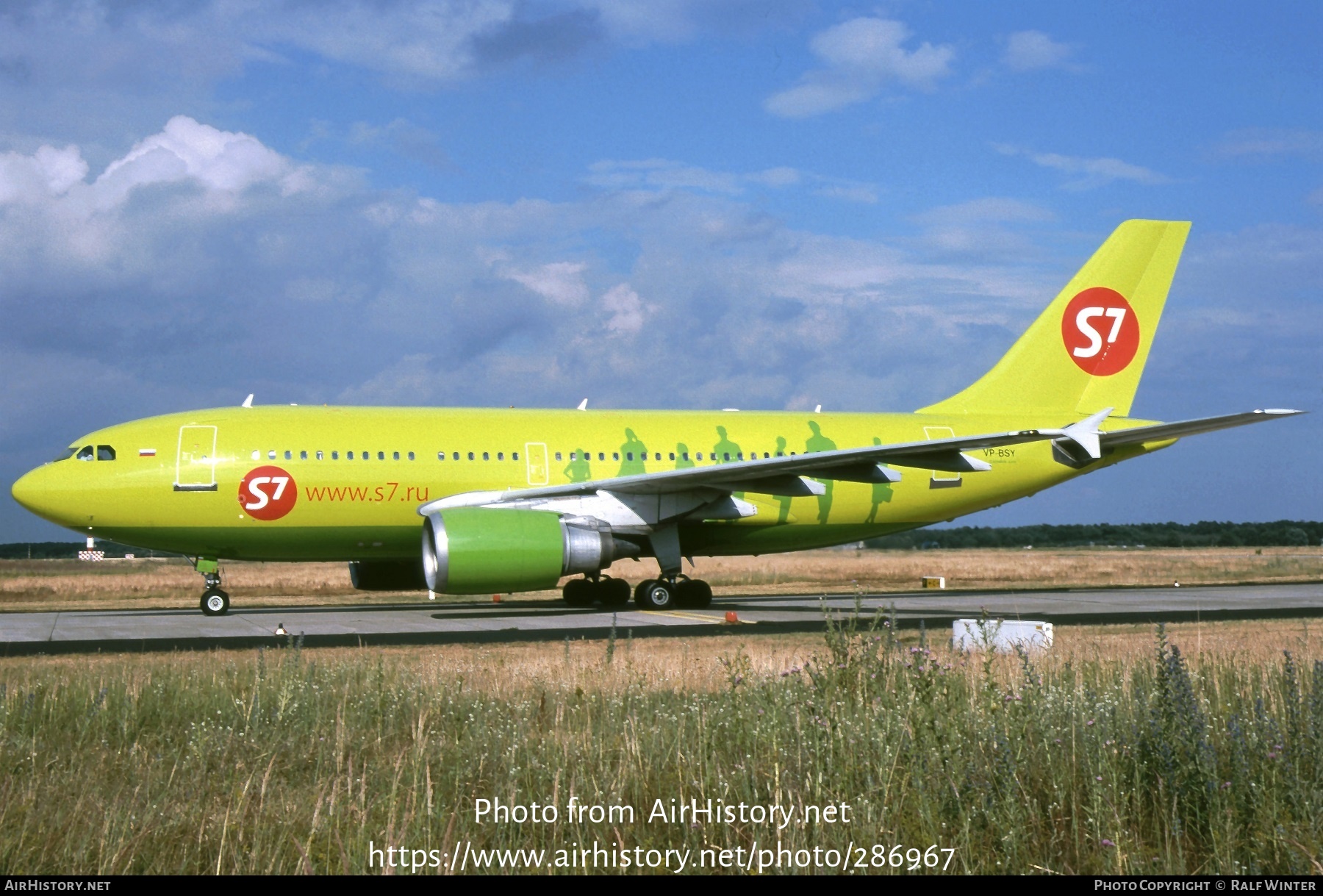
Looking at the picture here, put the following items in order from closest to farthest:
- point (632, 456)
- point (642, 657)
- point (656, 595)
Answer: point (642, 657)
point (656, 595)
point (632, 456)

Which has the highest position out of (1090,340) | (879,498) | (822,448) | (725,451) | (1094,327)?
(1094,327)

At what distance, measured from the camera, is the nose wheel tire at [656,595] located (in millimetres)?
20953

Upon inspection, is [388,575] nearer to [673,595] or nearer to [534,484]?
[534,484]

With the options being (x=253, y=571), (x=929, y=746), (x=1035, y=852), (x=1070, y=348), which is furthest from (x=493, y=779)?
(x=253, y=571)

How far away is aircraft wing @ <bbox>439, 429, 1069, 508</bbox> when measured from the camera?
19516 millimetres

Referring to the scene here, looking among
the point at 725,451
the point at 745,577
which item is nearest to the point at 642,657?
the point at 725,451

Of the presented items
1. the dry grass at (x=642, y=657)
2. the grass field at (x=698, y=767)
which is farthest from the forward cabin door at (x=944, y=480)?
the grass field at (x=698, y=767)

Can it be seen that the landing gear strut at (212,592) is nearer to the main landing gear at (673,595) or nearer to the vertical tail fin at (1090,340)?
the main landing gear at (673,595)

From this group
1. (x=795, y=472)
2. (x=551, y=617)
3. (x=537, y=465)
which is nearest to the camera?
(x=551, y=617)

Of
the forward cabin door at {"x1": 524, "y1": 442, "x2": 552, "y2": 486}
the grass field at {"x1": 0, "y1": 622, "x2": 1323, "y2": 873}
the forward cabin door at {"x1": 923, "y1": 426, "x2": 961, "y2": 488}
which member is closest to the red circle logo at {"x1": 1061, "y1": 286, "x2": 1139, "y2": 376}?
the forward cabin door at {"x1": 923, "y1": 426, "x2": 961, "y2": 488}

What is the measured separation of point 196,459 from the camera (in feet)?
65.2

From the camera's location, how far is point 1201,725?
535cm

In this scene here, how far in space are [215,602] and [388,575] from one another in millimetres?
3762

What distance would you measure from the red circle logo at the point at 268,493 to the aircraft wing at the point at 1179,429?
14461mm
